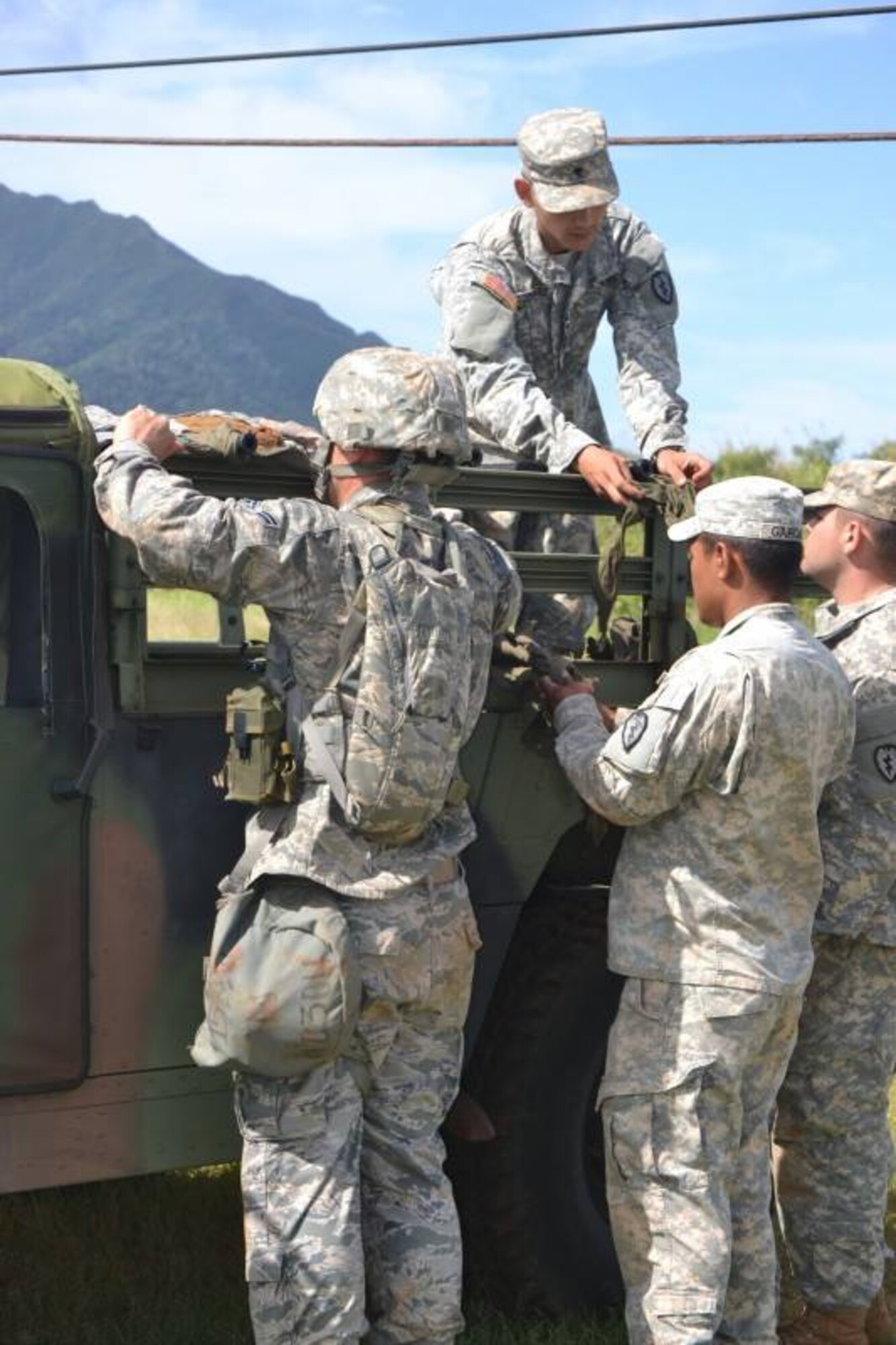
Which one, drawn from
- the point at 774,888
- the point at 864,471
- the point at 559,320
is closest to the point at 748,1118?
the point at 774,888

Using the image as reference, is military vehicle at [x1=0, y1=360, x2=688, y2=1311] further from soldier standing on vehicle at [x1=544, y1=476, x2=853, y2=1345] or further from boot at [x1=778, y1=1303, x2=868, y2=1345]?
boot at [x1=778, y1=1303, x2=868, y2=1345]

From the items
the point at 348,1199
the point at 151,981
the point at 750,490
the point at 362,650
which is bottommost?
the point at 348,1199

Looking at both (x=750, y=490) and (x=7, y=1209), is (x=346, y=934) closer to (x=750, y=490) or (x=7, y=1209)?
(x=750, y=490)

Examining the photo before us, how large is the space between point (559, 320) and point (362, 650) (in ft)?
5.41

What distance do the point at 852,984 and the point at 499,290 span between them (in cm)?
178

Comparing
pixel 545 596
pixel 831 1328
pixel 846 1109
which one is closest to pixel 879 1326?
pixel 831 1328

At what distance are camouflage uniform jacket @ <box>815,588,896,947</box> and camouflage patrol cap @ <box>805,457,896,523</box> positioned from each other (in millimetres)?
205

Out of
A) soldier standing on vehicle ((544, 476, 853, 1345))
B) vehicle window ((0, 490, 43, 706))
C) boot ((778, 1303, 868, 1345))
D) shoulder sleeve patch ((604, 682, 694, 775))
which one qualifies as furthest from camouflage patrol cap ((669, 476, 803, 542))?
boot ((778, 1303, 868, 1345))

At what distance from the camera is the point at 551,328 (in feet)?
15.4

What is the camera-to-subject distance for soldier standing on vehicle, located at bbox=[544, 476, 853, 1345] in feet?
11.4

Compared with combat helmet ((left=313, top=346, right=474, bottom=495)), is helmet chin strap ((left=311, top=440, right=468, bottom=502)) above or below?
below

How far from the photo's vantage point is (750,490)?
3518 millimetres

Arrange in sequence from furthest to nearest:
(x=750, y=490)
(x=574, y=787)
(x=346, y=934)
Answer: (x=574, y=787) → (x=750, y=490) → (x=346, y=934)

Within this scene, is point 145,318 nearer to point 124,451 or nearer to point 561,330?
point 561,330
